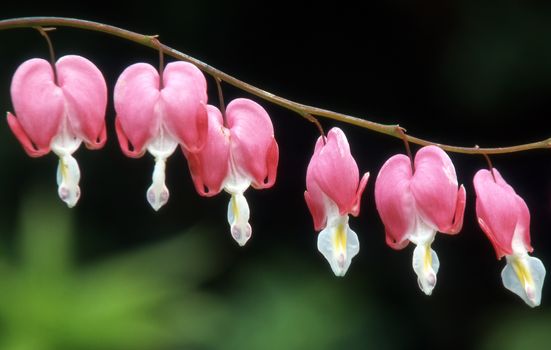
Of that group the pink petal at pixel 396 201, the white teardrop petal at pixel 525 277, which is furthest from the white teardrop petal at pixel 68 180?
the white teardrop petal at pixel 525 277

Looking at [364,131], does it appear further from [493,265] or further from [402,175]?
[402,175]

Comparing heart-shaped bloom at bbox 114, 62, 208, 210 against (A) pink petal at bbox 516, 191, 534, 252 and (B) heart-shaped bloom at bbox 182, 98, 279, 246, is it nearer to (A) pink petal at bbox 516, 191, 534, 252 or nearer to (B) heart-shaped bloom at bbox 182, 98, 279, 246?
(B) heart-shaped bloom at bbox 182, 98, 279, 246

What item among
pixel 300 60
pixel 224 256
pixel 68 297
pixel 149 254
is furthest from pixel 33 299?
pixel 300 60

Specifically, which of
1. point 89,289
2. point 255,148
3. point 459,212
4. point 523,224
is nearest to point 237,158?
point 255,148

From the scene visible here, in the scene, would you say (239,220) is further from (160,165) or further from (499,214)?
(499,214)

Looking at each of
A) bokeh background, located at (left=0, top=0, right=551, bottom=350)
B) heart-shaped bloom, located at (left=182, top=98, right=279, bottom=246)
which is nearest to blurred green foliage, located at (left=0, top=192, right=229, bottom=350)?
bokeh background, located at (left=0, top=0, right=551, bottom=350)

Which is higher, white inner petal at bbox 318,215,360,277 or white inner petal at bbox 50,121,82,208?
white inner petal at bbox 50,121,82,208
